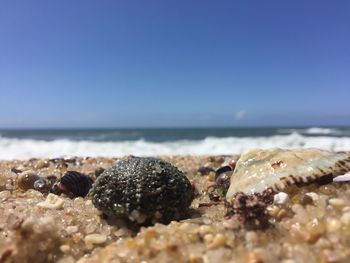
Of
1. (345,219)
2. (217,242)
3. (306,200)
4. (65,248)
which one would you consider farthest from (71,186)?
(345,219)

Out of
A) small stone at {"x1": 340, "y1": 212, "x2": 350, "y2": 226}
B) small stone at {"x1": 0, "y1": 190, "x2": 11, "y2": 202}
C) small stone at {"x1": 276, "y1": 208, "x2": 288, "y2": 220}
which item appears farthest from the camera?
A: small stone at {"x1": 0, "y1": 190, "x2": 11, "y2": 202}

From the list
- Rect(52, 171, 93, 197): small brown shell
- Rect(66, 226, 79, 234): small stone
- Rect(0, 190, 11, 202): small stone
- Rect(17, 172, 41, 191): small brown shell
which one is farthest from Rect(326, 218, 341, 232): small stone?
Rect(17, 172, 41, 191): small brown shell

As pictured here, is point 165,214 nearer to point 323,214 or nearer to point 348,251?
point 323,214

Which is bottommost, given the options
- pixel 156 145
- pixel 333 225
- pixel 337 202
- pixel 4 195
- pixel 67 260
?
pixel 156 145

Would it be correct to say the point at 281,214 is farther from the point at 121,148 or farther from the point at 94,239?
the point at 121,148

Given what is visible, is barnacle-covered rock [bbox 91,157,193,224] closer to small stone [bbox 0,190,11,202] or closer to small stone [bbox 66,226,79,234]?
small stone [bbox 66,226,79,234]

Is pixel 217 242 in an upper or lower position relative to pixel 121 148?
upper

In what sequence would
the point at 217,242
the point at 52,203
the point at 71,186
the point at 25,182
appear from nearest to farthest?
the point at 217,242
the point at 52,203
the point at 71,186
the point at 25,182
